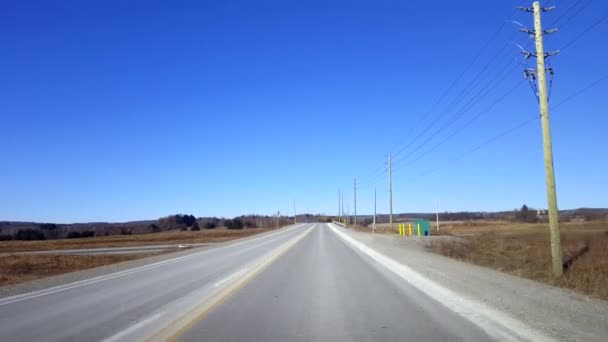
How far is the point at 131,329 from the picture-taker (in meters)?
8.96

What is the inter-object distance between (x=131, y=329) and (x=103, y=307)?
3.08 metres

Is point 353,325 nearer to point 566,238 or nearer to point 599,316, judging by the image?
point 599,316

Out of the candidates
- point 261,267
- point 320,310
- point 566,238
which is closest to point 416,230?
point 566,238

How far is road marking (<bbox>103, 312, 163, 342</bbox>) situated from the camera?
27.0ft

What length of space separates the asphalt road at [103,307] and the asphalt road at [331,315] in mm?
956

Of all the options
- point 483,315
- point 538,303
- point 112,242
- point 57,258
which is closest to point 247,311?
point 483,315

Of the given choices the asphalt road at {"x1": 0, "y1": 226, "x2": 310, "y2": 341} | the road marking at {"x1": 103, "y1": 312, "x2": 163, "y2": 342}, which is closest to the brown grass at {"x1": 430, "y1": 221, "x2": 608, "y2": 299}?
the asphalt road at {"x1": 0, "y1": 226, "x2": 310, "y2": 341}

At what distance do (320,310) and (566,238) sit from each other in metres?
20.6

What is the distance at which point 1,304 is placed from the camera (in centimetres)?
1272

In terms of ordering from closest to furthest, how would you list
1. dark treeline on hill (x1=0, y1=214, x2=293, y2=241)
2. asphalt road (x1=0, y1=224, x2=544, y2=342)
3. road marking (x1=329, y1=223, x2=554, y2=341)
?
road marking (x1=329, y1=223, x2=554, y2=341) < asphalt road (x1=0, y1=224, x2=544, y2=342) < dark treeline on hill (x1=0, y1=214, x2=293, y2=241)

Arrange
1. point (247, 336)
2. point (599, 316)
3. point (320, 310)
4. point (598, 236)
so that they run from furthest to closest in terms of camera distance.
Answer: point (598, 236), point (320, 310), point (599, 316), point (247, 336)

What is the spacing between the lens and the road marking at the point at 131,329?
8.23 m

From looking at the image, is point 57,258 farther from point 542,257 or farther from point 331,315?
point 331,315

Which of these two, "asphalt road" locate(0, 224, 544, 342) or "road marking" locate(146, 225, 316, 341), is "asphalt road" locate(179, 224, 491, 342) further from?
"road marking" locate(146, 225, 316, 341)
